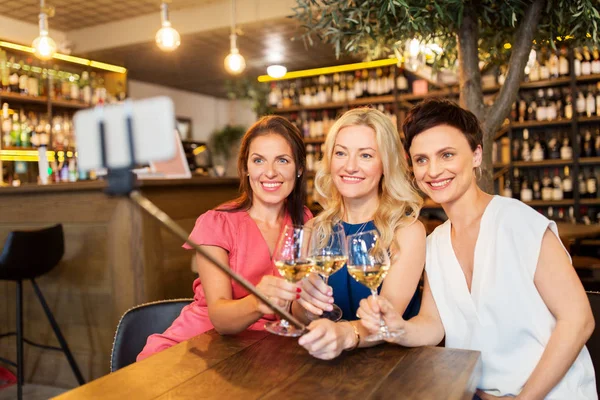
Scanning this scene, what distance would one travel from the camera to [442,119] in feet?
5.08

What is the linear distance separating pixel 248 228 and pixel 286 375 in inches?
29.3

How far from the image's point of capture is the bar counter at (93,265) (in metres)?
2.98

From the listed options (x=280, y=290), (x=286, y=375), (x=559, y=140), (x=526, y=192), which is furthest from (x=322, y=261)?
(x=559, y=140)

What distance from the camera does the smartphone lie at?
2.04 feet

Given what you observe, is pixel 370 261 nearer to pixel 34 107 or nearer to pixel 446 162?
pixel 446 162

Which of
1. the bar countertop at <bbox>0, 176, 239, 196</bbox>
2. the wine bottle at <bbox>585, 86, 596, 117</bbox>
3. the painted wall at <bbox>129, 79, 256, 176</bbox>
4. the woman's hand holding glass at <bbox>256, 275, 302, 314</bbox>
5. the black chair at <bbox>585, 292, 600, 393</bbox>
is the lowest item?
the black chair at <bbox>585, 292, 600, 393</bbox>

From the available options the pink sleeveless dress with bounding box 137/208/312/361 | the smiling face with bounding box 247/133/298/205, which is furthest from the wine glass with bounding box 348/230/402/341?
the smiling face with bounding box 247/133/298/205

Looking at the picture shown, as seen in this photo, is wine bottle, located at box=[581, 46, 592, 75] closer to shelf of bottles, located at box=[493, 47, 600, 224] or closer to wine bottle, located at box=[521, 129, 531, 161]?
shelf of bottles, located at box=[493, 47, 600, 224]

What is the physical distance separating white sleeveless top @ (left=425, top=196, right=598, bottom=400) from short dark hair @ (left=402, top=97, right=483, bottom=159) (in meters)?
0.24

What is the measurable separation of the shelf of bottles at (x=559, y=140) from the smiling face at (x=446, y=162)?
435cm

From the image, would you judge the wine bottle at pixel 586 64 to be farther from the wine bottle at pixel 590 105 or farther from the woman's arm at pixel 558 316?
the woman's arm at pixel 558 316

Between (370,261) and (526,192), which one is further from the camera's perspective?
(526,192)

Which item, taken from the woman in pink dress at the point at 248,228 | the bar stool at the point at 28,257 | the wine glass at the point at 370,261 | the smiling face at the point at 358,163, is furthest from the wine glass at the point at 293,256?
the bar stool at the point at 28,257

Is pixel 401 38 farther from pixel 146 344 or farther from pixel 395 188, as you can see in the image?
pixel 146 344
